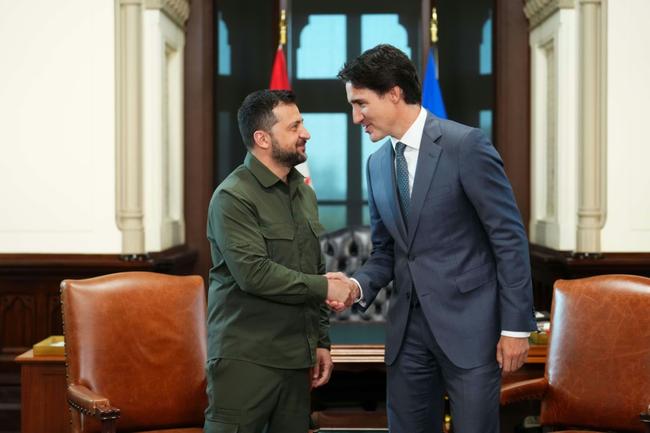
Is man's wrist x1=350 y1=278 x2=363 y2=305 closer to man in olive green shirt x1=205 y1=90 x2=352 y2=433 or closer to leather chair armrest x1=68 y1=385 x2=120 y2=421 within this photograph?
man in olive green shirt x1=205 y1=90 x2=352 y2=433

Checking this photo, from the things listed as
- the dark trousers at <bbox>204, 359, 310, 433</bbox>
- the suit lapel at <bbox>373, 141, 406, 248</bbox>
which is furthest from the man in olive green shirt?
the suit lapel at <bbox>373, 141, 406, 248</bbox>

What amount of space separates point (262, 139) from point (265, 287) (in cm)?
44

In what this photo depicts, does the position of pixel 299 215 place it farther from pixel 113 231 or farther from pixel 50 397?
pixel 113 231

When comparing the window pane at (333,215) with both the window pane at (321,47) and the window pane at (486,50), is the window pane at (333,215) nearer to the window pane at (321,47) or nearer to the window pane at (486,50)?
the window pane at (321,47)

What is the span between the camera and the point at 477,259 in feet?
7.64

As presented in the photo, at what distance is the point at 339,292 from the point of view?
8.25 feet

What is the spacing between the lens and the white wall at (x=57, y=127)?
4.68m

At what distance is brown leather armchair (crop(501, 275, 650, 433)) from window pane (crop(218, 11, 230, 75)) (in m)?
3.46

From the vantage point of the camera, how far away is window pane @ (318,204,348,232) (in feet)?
23.7

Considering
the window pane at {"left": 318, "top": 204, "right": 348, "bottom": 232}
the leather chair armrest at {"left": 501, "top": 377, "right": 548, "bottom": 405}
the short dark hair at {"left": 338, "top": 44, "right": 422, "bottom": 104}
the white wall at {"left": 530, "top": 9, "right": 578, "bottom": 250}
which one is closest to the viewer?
the short dark hair at {"left": 338, "top": 44, "right": 422, "bottom": 104}

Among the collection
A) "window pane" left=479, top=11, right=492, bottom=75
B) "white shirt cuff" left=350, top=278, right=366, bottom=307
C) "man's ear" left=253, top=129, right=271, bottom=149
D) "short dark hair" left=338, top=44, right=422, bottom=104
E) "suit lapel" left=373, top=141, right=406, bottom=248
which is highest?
"window pane" left=479, top=11, right=492, bottom=75

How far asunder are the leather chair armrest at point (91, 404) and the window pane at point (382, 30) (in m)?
4.82

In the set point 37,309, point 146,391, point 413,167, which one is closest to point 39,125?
point 37,309

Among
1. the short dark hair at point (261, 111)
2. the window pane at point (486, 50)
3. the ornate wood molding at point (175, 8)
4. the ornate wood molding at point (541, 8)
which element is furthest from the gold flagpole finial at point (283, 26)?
the short dark hair at point (261, 111)
